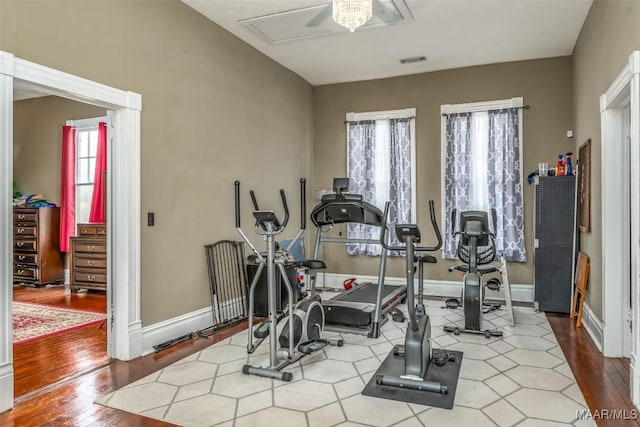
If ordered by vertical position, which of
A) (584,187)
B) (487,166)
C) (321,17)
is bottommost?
(584,187)

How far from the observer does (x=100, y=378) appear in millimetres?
3158

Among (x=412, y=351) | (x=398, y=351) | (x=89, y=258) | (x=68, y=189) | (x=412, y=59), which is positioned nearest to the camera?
(x=412, y=351)

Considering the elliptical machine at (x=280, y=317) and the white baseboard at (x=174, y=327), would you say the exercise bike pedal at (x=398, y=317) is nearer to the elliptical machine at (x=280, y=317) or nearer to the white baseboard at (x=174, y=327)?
the elliptical machine at (x=280, y=317)

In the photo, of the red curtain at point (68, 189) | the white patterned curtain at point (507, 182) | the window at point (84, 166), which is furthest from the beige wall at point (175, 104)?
the red curtain at point (68, 189)

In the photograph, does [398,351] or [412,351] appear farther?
[398,351]

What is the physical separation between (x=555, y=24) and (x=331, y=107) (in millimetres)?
3228

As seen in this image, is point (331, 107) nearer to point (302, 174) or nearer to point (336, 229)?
point (302, 174)

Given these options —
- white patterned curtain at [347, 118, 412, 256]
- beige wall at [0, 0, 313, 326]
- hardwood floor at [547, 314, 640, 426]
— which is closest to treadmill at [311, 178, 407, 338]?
beige wall at [0, 0, 313, 326]

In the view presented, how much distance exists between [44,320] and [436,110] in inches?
219

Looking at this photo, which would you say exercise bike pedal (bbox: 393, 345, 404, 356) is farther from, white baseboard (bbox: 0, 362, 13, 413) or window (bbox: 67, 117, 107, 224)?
window (bbox: 67, 117, 107, 224)

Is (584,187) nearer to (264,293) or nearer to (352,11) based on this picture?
(352,11)

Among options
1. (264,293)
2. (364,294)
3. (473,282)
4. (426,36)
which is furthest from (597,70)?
(264,293)

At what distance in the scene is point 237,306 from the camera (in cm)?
484

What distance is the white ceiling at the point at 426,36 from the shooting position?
4219 millimetres
